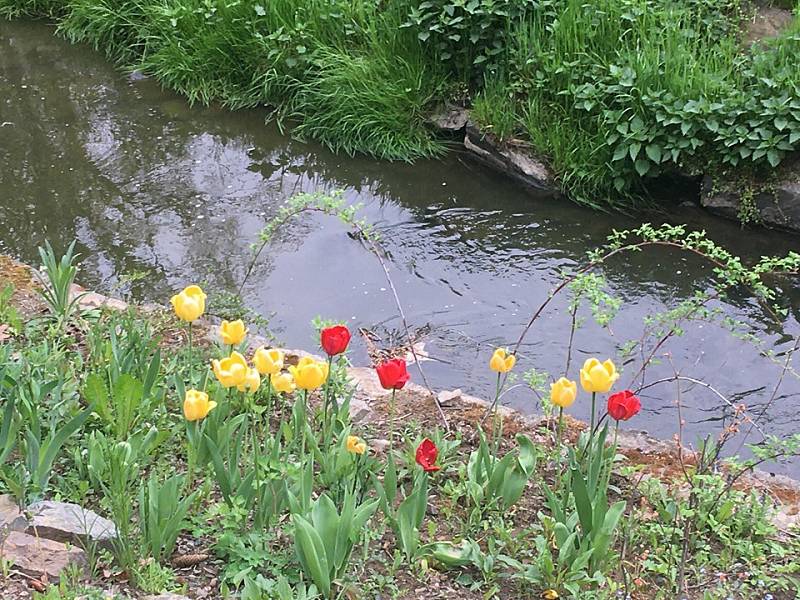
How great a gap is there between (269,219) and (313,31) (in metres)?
1.80

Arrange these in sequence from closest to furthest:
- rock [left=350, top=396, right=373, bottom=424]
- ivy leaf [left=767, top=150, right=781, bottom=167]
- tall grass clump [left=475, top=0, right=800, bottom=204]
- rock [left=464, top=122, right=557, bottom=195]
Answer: rock [left=350, top=396, right=373, bottom=424]
ivy leaf [left=767, top=150, right=781, bottom=167]
tall grass clump [left=475, top=0, right=800, bottom=204]
rock [left=464, top=122, right=557, bottom=195]

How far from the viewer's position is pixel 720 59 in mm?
5656

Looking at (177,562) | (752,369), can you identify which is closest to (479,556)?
(177,562)

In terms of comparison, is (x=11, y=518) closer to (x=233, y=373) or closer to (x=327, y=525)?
(x=233, y=373)

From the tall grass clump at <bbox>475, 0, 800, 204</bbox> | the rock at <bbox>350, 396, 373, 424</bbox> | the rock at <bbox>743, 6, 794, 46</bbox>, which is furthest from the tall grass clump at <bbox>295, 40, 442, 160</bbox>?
the rock at <bbox>350, 396, 373, 424</bbox>

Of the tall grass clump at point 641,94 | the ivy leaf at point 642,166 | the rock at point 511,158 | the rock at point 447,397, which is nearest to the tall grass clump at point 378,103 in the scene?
the rock at point 511,158

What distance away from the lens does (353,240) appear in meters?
5.48

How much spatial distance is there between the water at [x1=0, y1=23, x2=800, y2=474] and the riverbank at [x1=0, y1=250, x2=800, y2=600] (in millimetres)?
955

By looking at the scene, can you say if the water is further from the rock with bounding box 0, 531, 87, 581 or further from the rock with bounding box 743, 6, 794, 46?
the rock with bounding box 0, 531, 87, 581

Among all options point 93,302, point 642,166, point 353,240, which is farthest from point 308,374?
point 642,166

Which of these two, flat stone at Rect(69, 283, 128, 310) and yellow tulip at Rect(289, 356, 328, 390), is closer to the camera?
yellow tulip at Rect(289, 356, 328, 390)

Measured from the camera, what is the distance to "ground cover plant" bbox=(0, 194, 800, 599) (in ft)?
7.88

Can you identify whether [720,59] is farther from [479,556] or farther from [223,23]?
[479,556]

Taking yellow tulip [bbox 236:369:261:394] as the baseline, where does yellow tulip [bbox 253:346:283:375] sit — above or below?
above
